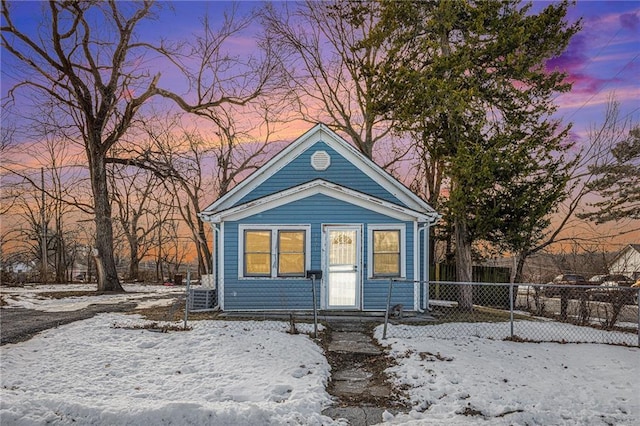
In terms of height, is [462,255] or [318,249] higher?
[318,249]

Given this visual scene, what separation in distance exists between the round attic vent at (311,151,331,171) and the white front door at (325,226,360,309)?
2.10 meters

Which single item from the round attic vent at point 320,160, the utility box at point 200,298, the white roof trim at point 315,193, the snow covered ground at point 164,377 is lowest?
the snow covered ground at point 164,377

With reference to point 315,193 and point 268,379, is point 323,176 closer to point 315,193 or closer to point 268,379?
point 315,193

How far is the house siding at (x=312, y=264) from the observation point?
13.4 metres

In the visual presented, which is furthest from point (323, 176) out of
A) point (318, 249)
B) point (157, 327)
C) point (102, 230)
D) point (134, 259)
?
point (134, 259)

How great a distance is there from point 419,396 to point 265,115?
22504 millimetres

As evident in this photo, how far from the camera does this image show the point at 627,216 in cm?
2377

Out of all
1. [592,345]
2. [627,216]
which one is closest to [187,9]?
[592,345]

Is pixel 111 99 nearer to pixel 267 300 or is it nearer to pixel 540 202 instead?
pixel 267 300

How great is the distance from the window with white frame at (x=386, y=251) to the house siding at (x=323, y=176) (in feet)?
4.31

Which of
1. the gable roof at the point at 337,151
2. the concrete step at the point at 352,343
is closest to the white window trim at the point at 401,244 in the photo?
the gable roof at the point at 337,151

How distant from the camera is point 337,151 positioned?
14664 mm

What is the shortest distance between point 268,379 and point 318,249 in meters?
6.52

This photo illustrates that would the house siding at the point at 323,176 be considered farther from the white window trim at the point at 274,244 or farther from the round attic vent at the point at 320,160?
the white window trim at the point at 274,244
